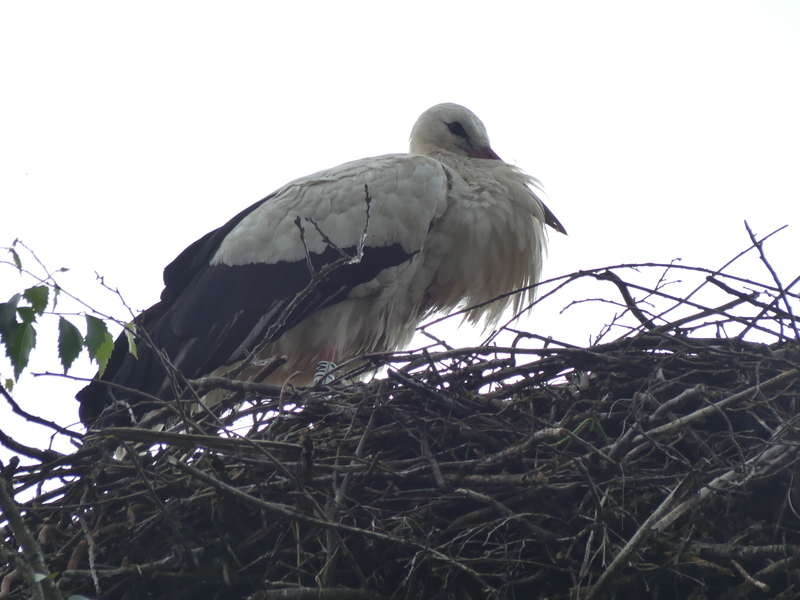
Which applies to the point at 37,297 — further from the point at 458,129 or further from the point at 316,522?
the point at 458,129

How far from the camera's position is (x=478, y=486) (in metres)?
1.86

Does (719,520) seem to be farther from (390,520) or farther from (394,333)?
(394,333)

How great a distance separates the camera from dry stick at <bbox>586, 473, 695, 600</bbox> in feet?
4.91

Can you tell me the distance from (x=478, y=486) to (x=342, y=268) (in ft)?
4.42

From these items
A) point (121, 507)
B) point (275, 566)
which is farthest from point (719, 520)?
point (121, 507)

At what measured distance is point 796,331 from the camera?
6.20 ft

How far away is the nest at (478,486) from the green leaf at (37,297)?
310mm

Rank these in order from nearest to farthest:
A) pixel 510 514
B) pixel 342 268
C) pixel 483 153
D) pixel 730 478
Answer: pixel 730 478
pixel 510 514
pixel 342 268
pixel 483 153

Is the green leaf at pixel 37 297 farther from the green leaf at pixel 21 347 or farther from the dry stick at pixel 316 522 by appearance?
the dry stick at pixel 316 522

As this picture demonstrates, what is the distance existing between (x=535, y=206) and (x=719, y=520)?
191 centimetres

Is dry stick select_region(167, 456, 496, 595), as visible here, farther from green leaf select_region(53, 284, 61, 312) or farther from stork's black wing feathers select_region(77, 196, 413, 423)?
stork's black wing feathers select_region(77, 196, 413, 423)

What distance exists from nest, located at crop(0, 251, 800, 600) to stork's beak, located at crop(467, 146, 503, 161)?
1917mm

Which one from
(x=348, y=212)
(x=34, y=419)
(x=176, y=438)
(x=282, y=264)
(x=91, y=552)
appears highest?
(x=348, y=212)

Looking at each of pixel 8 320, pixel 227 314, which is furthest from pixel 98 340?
pixel 227 314
